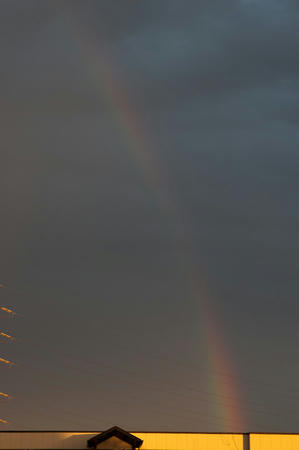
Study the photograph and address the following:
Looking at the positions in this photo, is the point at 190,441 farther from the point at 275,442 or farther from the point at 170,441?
the point at 275,442

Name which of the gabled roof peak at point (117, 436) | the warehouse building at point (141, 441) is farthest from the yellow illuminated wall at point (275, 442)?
the gabled roof peak at point (117, 436)

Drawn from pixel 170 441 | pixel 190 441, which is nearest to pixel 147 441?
pixel 170 441

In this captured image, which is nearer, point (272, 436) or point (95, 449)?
point (95, 449)

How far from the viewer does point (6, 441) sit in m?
68.4

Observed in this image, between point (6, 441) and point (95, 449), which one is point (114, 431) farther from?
point (6, 441)

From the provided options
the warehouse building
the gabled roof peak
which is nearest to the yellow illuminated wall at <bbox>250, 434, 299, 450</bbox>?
the warehouse building

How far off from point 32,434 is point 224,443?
15.5 m

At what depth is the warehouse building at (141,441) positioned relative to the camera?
66.1 meters

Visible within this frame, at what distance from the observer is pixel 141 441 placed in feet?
217

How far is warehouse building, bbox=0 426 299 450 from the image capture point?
66.1 metres

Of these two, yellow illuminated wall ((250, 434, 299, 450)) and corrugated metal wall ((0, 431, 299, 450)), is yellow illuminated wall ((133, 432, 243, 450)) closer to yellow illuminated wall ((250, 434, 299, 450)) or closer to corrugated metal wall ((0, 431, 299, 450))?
corrugated metal wall ((0, 431, 299, 450))

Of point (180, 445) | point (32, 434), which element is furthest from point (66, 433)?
point (180, 445)

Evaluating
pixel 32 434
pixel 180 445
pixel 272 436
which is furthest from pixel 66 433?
pixel 272 436

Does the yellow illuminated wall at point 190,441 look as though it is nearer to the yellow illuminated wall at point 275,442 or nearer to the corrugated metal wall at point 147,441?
the corrugated metal wall at point 147,441
